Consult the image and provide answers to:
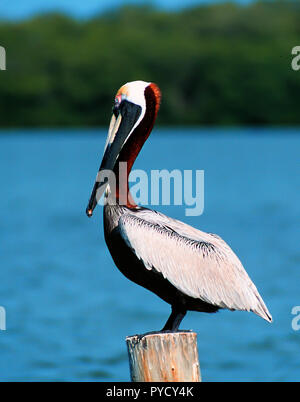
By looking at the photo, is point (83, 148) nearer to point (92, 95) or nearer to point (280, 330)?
point (92, 95)

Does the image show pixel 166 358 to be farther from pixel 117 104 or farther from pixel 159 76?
pixel 159 76

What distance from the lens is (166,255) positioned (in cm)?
477

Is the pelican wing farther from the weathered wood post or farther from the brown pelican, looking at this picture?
the weathered wood post

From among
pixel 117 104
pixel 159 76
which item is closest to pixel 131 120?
pixel 117 104

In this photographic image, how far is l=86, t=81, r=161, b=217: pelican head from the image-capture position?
16.2 ft

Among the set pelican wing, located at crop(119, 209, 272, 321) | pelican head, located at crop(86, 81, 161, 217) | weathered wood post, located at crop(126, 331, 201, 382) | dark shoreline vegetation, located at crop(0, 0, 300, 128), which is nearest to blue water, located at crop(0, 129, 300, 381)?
pelican wing, located at crop(119, 209, 272, 321)

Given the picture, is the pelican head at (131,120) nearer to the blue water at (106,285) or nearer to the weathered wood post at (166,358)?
the weathered wood post at (166,358)

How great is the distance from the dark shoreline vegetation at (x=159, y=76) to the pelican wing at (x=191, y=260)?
49.5 m

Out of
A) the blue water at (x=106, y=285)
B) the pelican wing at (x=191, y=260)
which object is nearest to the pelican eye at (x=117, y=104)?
the pelican wing at (x=191, y=260)

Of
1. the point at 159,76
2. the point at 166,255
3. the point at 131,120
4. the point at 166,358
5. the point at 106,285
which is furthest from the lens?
the point at 159,76

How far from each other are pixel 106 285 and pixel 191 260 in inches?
352

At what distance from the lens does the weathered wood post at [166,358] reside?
A: 433 cm
